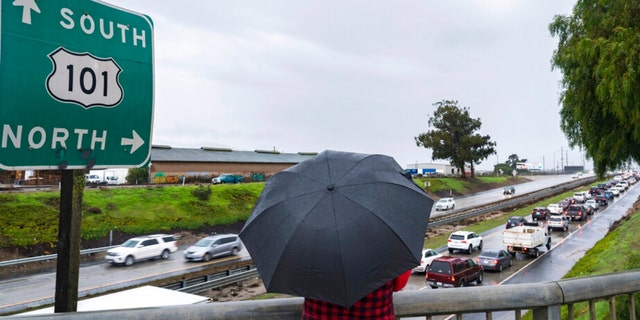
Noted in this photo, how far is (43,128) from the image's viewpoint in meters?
2.18

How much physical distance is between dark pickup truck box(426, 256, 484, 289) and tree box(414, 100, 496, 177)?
58978 mm

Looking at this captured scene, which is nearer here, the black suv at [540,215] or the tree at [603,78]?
the tree at [603,78]

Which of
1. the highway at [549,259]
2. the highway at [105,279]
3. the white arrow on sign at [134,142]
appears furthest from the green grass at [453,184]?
the white arrow on sign at [134,142]

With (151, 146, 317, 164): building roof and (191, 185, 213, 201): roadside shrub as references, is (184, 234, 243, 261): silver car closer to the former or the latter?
(191, 185, 213, 201): roadside shrub

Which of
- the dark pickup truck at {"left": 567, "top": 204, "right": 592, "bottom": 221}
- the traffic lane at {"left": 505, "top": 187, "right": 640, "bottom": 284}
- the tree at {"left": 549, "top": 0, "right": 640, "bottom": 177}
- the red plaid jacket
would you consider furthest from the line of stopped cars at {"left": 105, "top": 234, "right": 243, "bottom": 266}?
the dark pickup truck at {"left": 567, "top": 204, "right": 592, "bottom": 221}

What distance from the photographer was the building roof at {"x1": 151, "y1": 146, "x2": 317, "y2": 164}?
5113 centimetres

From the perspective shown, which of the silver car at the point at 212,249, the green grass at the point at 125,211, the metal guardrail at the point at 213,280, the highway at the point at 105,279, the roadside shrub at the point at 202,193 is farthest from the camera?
the roadside shrub at the point at 202,193

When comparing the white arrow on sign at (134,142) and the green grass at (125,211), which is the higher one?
the white arrow on sign at (134,142)

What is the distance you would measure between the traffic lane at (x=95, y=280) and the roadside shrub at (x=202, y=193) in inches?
558

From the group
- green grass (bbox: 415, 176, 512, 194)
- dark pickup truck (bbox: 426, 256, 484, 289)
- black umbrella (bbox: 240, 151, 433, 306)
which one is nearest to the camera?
black umbrella (bbox: 240, 151, 433, 306)

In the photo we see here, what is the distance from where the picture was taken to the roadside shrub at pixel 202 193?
38000 millimetres

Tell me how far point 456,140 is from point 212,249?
62.8m

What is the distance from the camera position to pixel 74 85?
2.28 m

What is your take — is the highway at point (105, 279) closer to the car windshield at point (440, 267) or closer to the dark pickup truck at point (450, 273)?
the dark pickup truck at point (450, 273)
